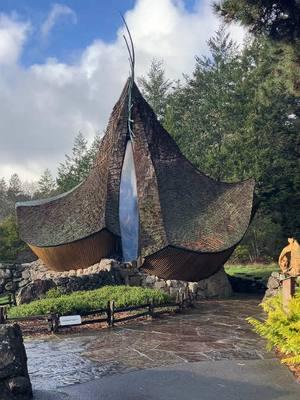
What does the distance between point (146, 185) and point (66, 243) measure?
3.48 meters

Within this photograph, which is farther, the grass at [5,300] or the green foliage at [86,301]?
the grass at [5,300]

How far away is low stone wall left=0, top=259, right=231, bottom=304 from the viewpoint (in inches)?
559

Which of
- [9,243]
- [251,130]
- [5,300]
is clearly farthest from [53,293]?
[251,130]

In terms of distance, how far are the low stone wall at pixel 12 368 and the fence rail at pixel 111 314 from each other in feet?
13.3

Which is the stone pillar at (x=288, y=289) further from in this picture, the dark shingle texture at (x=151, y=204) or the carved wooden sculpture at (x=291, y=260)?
the dark shingle texture at (x=151, y=204)

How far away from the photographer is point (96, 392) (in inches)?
255

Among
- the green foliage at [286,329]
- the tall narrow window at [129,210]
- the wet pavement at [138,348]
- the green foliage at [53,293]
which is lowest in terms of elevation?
the wet pavement at [138,348]

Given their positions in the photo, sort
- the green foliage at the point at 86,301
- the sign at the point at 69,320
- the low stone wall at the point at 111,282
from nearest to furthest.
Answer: the sign at the point at 69,320, the green foliage at the point at 86,301, the low stone wall at the point at 111,282

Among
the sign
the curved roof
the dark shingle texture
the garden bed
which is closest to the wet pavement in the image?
the sign

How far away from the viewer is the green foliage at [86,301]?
11.5 meters

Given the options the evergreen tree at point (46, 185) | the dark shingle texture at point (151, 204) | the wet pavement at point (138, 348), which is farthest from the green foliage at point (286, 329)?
the evergreen tree at point (46, 185)

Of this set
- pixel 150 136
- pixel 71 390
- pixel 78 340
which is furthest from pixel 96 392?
pixel 150 136

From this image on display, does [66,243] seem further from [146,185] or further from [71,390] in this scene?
[71,390]

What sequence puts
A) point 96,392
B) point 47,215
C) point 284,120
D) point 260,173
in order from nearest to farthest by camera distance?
point 96,392 < point 47,215 < point 260,173 < point 284,120
